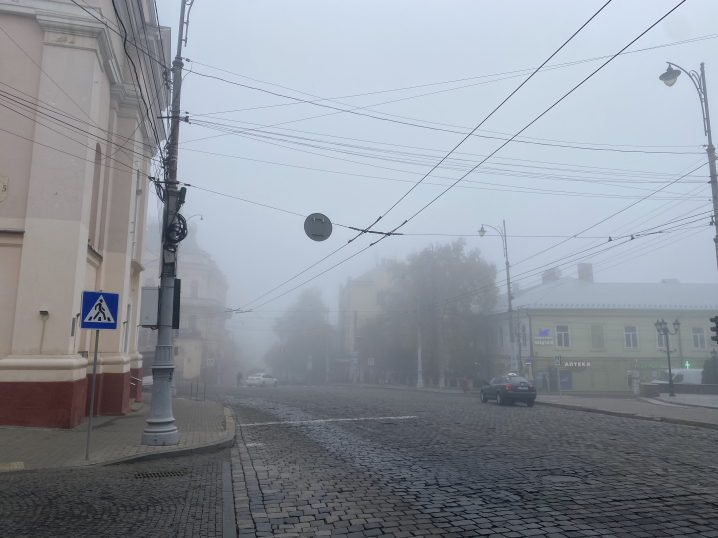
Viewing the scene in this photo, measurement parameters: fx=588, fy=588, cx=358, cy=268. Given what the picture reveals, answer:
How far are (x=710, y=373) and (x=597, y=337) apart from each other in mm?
11064

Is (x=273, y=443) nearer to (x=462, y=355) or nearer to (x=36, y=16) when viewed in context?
(x=36, y=16)

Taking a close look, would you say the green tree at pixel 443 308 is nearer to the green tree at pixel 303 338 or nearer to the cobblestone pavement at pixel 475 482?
the green tree at pixel 303 338

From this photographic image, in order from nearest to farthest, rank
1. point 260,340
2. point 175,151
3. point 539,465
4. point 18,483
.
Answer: point 18,483 → point 539,465 → point 175,151 → point 260,340

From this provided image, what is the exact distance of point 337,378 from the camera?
79.1m

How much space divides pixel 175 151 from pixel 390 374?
5665 centimetres

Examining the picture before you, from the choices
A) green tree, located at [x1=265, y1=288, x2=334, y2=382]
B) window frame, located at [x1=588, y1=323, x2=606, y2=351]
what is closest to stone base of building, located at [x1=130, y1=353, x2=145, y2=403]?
window frame, located at [x1=588, y1=323, x2=606, y2=351]

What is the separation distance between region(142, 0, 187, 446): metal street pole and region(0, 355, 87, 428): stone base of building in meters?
2.11

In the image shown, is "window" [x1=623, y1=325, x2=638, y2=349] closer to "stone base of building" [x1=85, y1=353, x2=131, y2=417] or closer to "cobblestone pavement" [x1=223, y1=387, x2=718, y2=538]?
"cobblestone pavement" [x1=223, y1=387, x2=718, y2=538]

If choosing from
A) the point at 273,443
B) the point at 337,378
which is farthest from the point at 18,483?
the point at 337,378

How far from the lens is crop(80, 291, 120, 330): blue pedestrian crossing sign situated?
10.1 metres

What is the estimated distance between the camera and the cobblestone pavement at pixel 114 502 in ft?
18.9

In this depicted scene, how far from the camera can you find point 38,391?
42.5ft

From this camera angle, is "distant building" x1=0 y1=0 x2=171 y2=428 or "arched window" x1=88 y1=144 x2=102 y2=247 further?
"arched window" x1=88 y1=144 x2=102 y2=247

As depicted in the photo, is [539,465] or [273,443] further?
[273,443]
